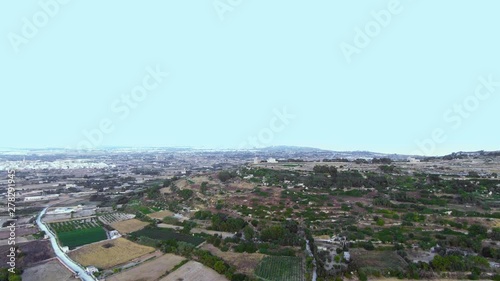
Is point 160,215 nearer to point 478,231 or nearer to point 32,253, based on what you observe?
point 32,253

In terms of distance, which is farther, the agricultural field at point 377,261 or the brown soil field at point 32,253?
the brown soil field at point 32,253

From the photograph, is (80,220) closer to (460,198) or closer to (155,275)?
(155,275)

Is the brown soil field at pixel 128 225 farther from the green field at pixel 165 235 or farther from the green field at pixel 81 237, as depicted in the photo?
the green field at pixel 81 237

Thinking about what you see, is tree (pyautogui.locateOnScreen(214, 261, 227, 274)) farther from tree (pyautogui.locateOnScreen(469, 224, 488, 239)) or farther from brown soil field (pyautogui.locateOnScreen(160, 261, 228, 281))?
tree (pyautogui.locateOnScreen(469, 224, 488, 239))

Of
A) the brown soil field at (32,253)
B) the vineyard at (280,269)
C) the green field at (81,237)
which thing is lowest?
the brown soil field at (32,253)

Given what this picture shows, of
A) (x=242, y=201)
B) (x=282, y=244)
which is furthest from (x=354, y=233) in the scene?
(x=242, y=201)

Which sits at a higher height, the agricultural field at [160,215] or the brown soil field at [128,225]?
the agricultural field at [160,215]

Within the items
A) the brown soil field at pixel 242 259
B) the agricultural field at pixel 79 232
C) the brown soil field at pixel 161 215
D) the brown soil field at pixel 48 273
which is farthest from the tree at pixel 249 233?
the agricultural field at pixel 79 232
